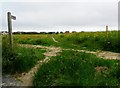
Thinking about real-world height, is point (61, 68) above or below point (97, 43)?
below

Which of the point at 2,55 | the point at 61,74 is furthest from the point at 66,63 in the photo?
the point at 2,55

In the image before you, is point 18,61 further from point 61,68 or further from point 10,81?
point 61,68

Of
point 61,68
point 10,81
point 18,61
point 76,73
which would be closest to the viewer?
point 76,73

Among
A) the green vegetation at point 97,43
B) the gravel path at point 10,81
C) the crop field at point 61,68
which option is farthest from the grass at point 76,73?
the green vegetation at point 97,43

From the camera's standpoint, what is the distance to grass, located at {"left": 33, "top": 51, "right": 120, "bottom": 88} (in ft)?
53.3

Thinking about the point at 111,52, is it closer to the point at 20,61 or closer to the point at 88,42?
the point at 88,42

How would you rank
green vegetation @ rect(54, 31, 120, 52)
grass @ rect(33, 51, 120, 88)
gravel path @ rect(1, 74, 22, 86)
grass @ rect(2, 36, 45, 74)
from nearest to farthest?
grass @ rect(33, 51, 120, 88) → gravel path @ rect(1, 74, 22, 86) → grass @ rect(2, 36, 45, 74) → green vegetation @ rect(54, 31, 120, 52)

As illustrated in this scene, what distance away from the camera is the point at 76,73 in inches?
674

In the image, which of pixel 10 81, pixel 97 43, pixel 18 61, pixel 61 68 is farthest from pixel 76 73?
pixel 97 43

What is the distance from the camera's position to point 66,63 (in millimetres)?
18453

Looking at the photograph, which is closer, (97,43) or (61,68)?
(61,68)

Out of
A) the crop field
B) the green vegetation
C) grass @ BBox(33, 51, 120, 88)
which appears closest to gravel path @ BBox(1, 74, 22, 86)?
the crop field

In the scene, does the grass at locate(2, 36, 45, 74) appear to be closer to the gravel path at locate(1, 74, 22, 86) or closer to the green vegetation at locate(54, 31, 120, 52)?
the gravel path at locate(1, 74, 22, 86)

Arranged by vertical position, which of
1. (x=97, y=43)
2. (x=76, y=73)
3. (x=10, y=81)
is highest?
(x=97, y=43)
